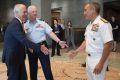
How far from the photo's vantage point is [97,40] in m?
3.81

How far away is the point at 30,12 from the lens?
17.0ft

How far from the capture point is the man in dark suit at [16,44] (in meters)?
4.34

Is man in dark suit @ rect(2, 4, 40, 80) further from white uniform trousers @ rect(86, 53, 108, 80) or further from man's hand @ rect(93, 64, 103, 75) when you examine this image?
man's hand @ rect(93, 64, 103, 75)

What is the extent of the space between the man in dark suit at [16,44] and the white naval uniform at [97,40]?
92cm

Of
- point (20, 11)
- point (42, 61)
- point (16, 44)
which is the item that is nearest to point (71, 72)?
point (42, 61)

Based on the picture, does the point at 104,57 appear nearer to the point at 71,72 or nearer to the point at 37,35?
the point at 37,35

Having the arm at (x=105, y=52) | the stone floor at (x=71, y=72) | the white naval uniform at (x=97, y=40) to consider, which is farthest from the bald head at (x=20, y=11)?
the stone floor at (x=71, y=72)

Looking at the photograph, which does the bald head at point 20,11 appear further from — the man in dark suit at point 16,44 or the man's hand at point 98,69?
the man's hand at point 98,69

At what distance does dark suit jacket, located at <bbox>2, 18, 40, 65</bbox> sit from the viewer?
433 cm

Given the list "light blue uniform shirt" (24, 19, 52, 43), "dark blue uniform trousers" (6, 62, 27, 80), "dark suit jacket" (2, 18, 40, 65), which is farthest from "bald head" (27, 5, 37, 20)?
"dark blue uniform trousers" (6, 62, 27, 80)

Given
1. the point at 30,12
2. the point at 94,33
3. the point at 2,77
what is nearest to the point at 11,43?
the point at 30,12

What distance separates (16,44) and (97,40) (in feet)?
4.25

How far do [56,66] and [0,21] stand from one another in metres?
18.8

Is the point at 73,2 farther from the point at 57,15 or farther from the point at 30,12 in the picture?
the point at 30,12
